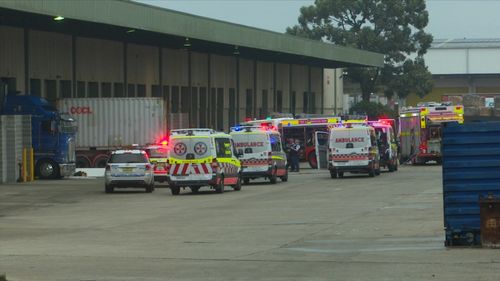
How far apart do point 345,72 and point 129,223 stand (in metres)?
78.7

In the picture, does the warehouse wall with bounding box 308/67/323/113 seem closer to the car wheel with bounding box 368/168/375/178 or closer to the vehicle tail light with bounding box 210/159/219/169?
the car wheel with bounding box 368/168/375/178

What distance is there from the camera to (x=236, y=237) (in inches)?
795

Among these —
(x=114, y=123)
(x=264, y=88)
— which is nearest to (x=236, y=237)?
(x=114, y=123)

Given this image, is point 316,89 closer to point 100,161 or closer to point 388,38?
point 388,38

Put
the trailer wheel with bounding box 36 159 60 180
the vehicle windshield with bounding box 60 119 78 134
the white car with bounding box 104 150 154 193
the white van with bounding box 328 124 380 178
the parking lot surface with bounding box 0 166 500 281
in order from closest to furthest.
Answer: the parking lot surface with bounding box 0 166 500 281, the white car with bounding box 104 150 154 193, the white van with bounding box 328 124 380 178, the trailer wheel with bounding box 36 159 60 180, the vehicle windshield with bounding box 60 119 78 134

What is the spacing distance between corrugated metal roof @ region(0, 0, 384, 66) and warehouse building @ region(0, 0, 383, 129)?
0.05m

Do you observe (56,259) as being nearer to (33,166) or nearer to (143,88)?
(33,166)

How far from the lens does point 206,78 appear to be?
71.6 meters

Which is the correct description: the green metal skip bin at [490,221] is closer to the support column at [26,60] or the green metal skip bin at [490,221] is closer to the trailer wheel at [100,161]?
the trailer wheel at [100,161]

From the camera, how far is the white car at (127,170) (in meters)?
36.8

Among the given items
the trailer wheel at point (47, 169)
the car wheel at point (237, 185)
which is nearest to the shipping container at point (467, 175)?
the car wheel at point (237, 185)

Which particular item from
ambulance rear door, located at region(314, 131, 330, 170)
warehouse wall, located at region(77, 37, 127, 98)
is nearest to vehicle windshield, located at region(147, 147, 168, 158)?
ambulance rear door, located at region(314, 131, 330, 170)

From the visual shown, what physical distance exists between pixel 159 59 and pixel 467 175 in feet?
159

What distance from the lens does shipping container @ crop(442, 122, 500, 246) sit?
1709 cm
